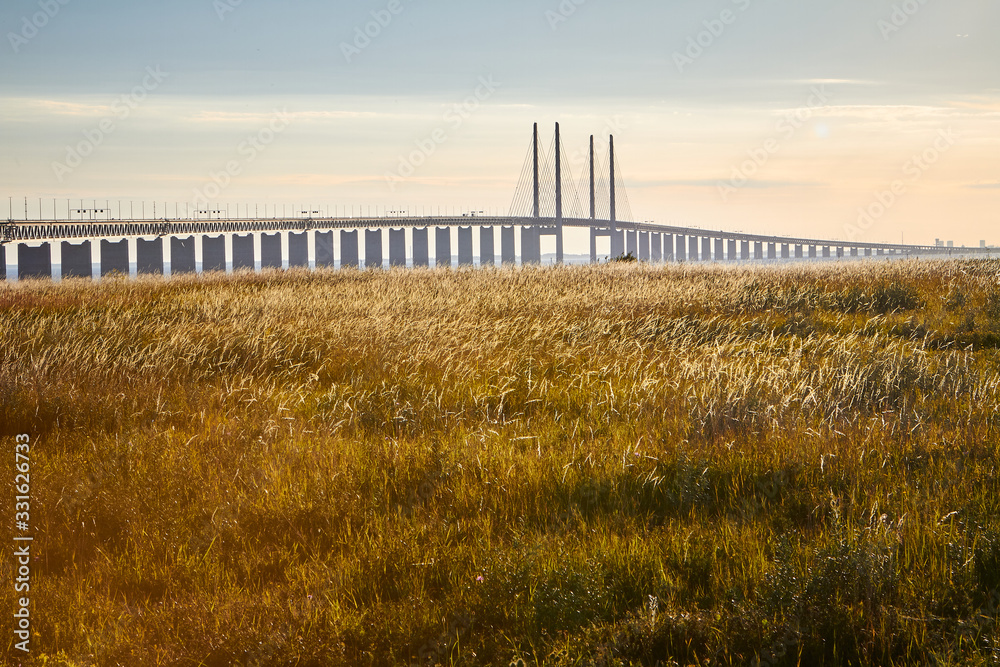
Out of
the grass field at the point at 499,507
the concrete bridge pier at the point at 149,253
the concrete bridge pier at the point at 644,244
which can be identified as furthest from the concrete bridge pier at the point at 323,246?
the grass field at the point at 499,507

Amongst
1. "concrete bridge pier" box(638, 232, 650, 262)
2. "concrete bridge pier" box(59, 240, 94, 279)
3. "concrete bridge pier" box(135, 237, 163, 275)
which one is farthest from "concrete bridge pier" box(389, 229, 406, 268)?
"concrete bridge pier" box(59, 240, 94, 279)

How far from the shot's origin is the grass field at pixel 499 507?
3.13 meters

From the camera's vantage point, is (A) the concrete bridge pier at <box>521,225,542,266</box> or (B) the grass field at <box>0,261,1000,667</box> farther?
(A) the concrete bridge pier at <box>521,225,542,266</box>

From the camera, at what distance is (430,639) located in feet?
10.3

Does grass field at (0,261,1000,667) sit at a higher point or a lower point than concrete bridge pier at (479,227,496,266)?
lower

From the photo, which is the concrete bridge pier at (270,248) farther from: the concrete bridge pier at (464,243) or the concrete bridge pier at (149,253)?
the concrete bridge pier at (464,243)

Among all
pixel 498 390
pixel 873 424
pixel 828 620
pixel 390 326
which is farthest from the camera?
pixel 390 326

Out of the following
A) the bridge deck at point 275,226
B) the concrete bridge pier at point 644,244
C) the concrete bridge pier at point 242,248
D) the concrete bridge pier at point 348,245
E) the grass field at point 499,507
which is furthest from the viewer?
the concrete bridge pier at point 644,244

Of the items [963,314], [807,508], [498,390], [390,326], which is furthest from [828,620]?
[963,314]

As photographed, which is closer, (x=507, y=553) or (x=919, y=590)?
(x=919, y=590)

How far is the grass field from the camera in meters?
3.13

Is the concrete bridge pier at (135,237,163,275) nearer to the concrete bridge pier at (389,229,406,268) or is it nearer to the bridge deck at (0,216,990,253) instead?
the bridge deck at (0,216,990,253)

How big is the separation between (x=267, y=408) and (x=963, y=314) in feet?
36.4

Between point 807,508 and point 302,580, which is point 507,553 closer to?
point 302,580
